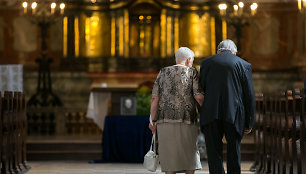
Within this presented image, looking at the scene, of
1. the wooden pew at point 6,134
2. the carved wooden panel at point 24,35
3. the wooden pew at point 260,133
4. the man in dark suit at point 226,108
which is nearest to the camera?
the man in dark suit at point 226,108

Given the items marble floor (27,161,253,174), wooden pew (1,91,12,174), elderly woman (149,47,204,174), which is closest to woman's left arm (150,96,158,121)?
elderly woman (149,47,204,174)

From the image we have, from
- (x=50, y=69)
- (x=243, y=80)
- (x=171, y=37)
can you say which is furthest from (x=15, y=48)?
(x=243, y=80)

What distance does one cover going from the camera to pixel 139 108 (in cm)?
966

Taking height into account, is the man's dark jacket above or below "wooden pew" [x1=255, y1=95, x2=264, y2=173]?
above

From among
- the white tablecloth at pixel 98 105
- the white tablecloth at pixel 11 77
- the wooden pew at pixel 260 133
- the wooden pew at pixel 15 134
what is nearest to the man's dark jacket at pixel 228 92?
the wooden pew at pixel 260 133

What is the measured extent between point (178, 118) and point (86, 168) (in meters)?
3.58

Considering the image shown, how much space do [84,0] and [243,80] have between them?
37.6 ft

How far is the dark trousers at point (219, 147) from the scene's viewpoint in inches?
208

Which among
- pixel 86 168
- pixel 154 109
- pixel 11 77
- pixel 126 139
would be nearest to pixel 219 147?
pixel 154 109

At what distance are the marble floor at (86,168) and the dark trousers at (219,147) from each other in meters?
2.82

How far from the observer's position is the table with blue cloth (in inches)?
364

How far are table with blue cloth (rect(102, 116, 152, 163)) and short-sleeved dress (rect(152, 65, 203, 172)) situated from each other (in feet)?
12.2

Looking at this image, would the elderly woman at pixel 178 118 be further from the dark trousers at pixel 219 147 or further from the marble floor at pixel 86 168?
the marble floor at pixel 86 168

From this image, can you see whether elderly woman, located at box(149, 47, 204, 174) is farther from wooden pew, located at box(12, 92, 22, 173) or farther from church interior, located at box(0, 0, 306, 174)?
church interior, located at box(0, 0, 306, 174)
